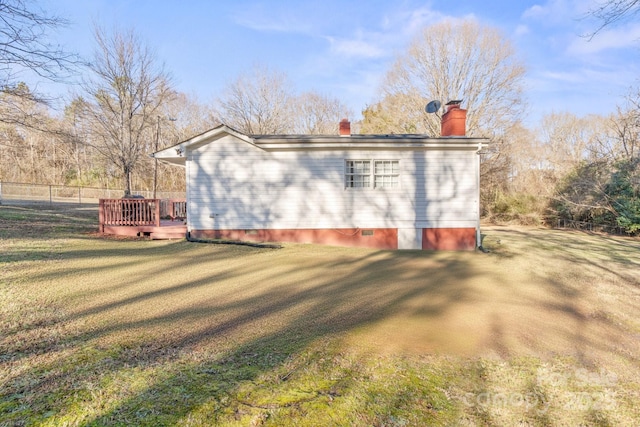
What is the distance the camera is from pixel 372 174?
11141mm

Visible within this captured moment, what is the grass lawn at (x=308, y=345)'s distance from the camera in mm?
2529

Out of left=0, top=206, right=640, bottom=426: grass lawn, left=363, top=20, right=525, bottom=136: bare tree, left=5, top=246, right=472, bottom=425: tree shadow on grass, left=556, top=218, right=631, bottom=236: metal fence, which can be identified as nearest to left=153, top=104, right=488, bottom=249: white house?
left=5, top=246, right=472, bottom=425: tree shadow on grass

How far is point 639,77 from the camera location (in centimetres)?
1195

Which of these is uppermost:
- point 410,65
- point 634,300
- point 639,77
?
point 410,65

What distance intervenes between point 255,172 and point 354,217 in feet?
11.8

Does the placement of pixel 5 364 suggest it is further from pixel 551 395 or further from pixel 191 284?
pixel 551 395

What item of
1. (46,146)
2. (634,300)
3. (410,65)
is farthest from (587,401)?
(46,146)

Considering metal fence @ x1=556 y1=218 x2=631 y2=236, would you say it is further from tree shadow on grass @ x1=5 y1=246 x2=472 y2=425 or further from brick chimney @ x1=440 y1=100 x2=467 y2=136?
tree shadow on grass @ x1=5 y1=246 x2=472 y2=425

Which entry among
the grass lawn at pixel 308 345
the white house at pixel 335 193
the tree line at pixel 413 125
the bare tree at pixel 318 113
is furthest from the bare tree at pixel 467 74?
the grass lawn at pixel 308 345

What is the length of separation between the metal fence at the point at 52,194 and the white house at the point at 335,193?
1678 cm

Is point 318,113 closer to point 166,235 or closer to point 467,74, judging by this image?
point 467,74

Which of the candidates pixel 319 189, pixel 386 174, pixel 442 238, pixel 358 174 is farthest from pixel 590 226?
pixel 319 189

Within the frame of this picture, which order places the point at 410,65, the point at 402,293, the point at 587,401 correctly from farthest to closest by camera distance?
the point at 410,65 < the point at 402,293 < the point at 587,401

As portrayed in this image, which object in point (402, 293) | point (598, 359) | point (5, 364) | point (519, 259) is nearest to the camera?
point (5, 364)
